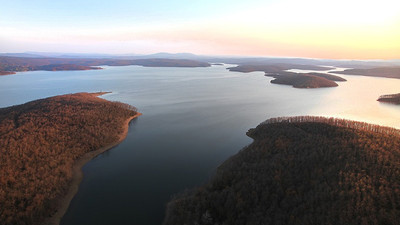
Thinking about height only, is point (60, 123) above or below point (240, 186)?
above

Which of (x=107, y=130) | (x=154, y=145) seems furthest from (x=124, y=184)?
(x=107, y=130)

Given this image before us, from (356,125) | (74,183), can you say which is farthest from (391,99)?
(74,183)

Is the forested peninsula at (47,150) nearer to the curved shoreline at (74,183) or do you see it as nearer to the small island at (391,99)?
the curved shoreline at (74,183)

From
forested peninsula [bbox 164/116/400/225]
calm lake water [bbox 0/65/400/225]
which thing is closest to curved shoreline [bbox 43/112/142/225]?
calm lake water [bbox 0/65/400/225]

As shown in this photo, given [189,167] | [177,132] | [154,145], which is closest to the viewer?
[189,167]

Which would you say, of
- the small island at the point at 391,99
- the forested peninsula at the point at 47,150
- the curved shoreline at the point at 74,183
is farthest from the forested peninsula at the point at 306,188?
the small island at the point at 391,99

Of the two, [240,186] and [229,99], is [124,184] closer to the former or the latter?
[240,186]
